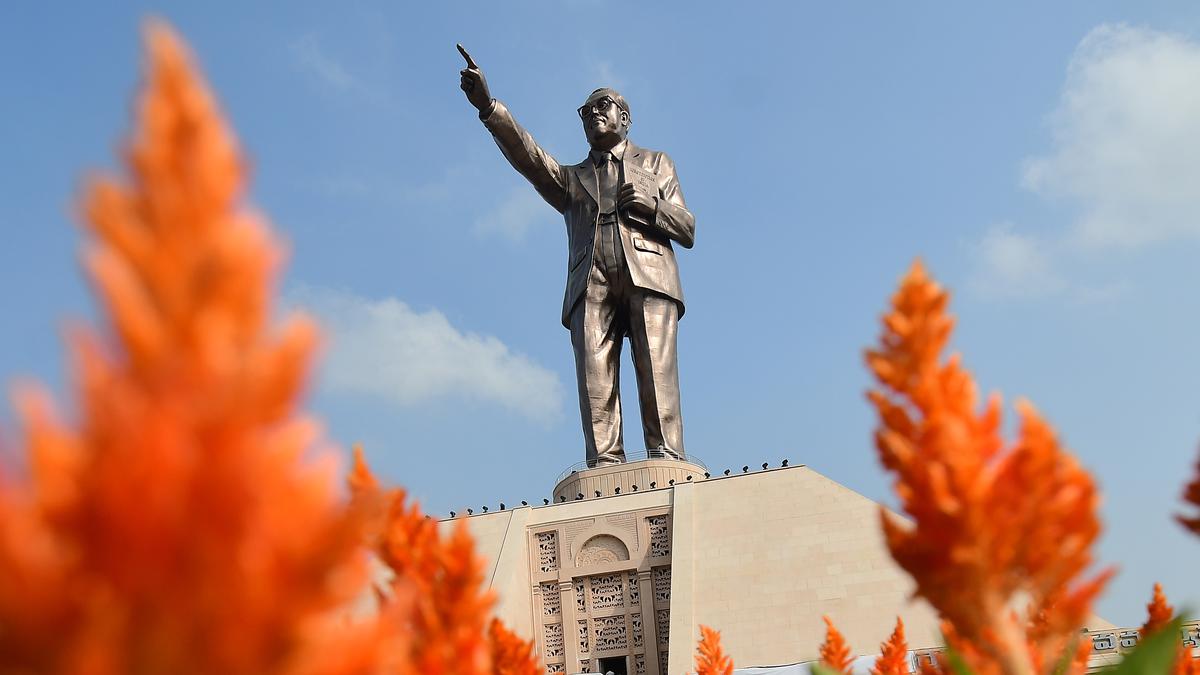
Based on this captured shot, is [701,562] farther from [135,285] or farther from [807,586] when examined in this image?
[135,285]

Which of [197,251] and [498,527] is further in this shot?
[498,527]

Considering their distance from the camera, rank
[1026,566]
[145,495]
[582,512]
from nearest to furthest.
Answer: [145,495], [1026,566], [582,512]

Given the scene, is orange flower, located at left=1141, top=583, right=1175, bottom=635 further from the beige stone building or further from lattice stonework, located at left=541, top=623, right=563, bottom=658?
lattice stonework, located at left=541, top=623, right=563, bottom=658

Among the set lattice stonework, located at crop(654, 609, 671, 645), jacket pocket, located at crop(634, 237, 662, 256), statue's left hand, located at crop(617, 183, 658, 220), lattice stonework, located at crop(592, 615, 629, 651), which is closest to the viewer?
lattice stonework, located at crop(654, 609, 671, 645)

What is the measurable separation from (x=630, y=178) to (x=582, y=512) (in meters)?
5.84

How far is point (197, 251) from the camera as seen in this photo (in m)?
0.77

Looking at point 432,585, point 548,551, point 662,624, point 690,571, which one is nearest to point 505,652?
point 432,585

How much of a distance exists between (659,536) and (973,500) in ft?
44.4

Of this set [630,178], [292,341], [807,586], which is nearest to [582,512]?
[807,586]

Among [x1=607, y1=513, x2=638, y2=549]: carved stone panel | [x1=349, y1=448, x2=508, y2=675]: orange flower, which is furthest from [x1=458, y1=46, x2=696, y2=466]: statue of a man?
[x1=349, y1=448, x2=508, y2=675]: orange flower

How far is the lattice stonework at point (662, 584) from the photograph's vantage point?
559 inches

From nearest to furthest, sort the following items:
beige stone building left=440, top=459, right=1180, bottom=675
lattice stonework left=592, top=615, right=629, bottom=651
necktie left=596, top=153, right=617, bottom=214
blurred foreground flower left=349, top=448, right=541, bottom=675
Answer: blurred foreground flower left=349, top=448, right=541, bottom=675
beige stone building left=440, top=459, right=1180, bottom=675
lattice stonework left=592, top=615, right=629, bottom=651
necktie left=596, top=153, right=617, bottom=214

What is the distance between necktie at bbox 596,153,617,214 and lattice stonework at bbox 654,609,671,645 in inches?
265

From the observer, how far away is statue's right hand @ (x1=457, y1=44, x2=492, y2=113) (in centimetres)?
1585
